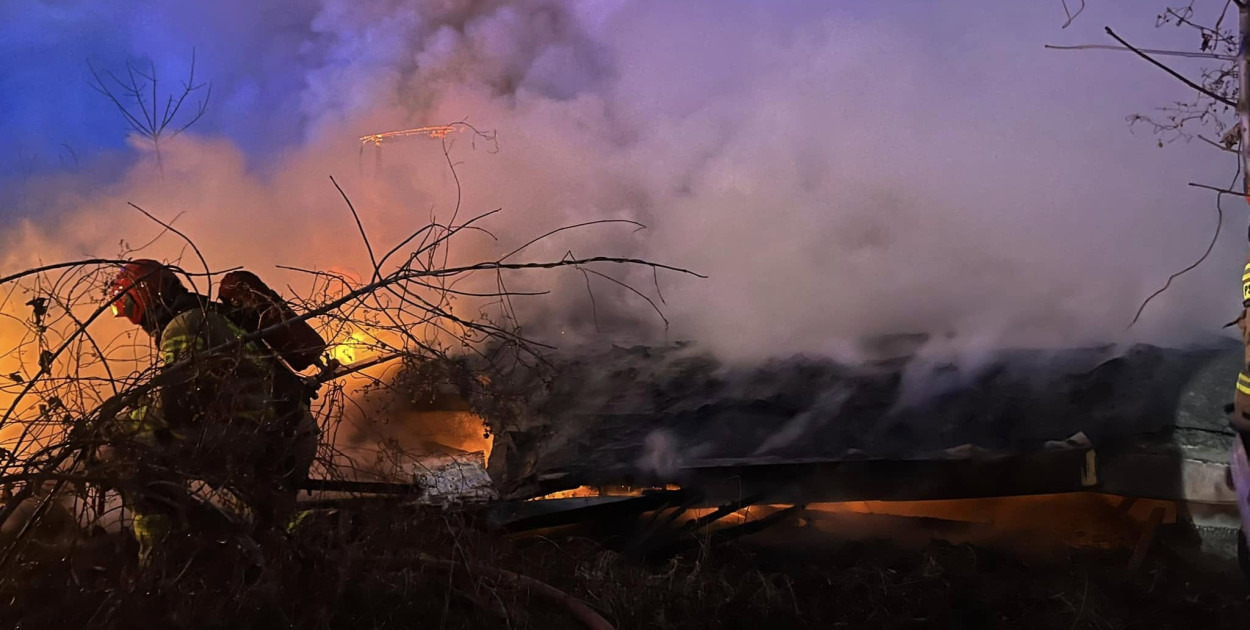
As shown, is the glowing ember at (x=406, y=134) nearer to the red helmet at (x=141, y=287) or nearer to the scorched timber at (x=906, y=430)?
the scorched timber at (x=906, y=430)

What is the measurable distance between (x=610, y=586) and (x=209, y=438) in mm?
1795

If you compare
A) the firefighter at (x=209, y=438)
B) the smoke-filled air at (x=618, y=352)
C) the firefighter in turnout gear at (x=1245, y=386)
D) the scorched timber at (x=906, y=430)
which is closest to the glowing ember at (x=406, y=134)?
the smoke-filled air at (x=618, y=352)

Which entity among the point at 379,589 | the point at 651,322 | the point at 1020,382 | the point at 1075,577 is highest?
the point at 651,322

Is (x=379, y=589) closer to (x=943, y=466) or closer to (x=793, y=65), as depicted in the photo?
(x=943, y=466)

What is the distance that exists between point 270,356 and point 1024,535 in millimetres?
4540

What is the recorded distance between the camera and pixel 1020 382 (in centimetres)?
521

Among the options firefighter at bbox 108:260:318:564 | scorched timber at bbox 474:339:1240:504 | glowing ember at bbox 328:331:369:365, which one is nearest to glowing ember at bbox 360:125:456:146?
scorched timber at bbox 474:339:1240:504

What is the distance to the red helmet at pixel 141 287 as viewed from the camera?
9.60 ft

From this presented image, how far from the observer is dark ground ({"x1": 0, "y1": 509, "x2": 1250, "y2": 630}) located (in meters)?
2.56

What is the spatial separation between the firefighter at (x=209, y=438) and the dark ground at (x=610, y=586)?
0.16 metres

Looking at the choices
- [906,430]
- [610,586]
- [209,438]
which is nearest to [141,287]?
[209,438]

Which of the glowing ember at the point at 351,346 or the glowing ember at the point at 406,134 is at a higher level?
the glowing ember at the point at 406,134

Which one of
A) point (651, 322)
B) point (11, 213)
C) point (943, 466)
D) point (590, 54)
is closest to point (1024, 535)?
point (943, 466)

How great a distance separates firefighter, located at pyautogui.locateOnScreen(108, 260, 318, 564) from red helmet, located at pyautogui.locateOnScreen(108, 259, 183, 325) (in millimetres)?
24
